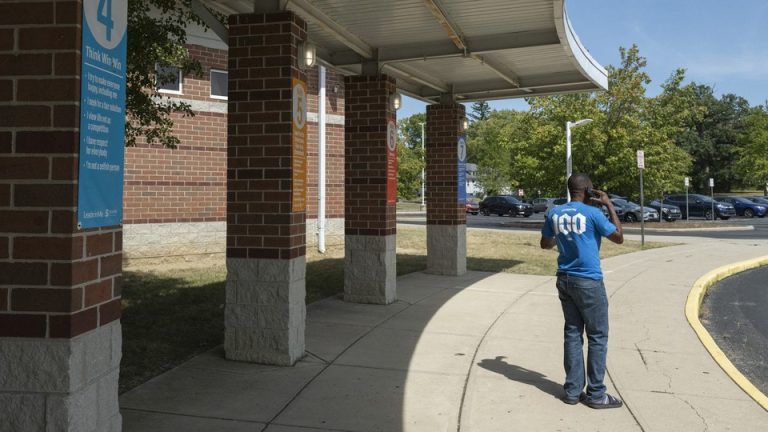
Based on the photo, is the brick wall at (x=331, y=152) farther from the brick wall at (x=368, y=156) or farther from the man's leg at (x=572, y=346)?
the man's leg at (x=572, y=346)

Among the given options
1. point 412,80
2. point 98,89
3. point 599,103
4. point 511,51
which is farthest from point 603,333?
point 599,103

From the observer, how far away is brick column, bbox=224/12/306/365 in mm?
6027

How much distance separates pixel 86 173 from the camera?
3.01 metres

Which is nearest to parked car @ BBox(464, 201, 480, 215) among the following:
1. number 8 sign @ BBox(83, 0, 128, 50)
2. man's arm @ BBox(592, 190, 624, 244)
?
man's arm @ BBox(592, 190, 624, 244)

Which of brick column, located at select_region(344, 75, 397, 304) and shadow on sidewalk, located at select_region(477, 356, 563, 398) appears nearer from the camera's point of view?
shadow on sidewalk, located at select_region(477, 356, 563, 398)

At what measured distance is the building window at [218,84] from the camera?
15320 millimetres

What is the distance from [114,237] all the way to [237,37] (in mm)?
3449

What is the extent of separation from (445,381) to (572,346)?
1.18m

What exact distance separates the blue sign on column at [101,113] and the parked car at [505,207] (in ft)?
138

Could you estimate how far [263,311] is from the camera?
608 cm

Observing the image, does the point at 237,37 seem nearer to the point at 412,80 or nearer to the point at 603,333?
the point at 603,333

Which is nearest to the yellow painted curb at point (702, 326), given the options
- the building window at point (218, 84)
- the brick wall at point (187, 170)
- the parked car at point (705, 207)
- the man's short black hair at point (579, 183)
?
the man's short black hair at point (579, 183)

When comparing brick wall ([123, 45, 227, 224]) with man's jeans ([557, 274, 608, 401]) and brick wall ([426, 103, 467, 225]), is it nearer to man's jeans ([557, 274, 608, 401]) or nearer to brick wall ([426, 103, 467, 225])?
brick wall ([426, 103, 467, 225])

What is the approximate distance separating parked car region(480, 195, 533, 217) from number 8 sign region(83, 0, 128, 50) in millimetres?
41989
